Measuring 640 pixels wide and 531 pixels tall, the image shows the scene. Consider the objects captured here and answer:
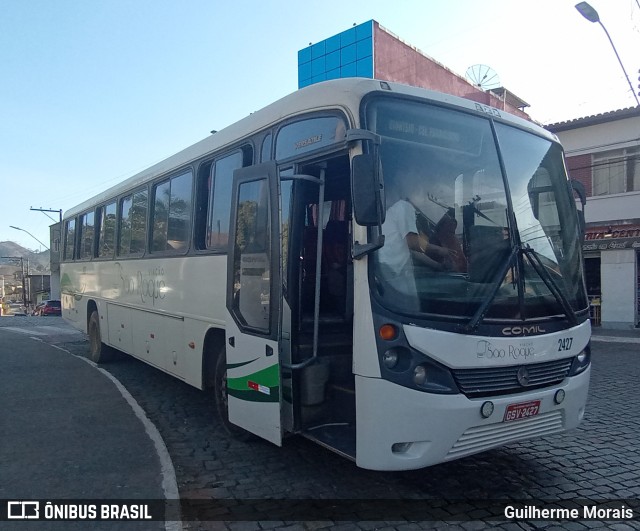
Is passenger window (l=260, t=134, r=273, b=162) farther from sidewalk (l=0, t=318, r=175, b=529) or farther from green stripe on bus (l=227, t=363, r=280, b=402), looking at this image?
sidewalk (l=0, t=318, r=175, b=529)

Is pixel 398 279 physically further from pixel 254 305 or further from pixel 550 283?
pixel 254 305

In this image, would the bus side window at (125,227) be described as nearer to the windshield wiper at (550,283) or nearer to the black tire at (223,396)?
the black tire at (223,396)

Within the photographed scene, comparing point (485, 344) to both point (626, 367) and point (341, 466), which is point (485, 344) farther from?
point (626, 367)

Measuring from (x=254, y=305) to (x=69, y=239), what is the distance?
1048cm

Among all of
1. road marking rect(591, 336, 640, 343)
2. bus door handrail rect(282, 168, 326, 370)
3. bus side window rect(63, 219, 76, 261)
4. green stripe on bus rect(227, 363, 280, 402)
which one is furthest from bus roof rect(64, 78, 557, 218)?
road marking rect(591, 336, 640, 343)

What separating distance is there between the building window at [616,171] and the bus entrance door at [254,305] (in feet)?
59.0

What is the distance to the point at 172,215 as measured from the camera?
747cm

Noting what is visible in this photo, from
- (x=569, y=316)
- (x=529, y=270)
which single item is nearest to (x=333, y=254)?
(x=529, y=270)

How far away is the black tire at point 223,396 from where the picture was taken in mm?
5887

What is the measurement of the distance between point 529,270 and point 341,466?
252 centimetres

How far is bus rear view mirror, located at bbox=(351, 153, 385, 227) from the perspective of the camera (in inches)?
147

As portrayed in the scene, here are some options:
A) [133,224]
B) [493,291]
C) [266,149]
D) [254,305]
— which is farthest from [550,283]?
[133,224]

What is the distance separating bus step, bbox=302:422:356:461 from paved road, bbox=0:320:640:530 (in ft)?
1.67

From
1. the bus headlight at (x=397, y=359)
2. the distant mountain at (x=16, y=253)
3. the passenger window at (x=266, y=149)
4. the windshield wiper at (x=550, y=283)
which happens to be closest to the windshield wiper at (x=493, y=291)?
the windshield wiper at (x=550, y=283)
